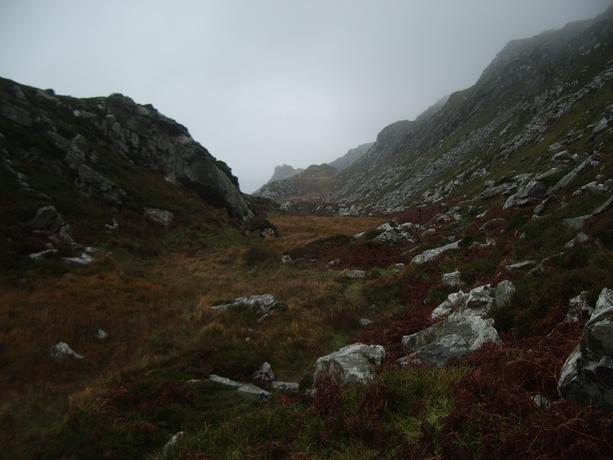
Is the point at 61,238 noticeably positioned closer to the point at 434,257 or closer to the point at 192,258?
the point at 192,258

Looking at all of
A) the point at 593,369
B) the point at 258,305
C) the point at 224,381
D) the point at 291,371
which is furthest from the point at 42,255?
the point at 593,369

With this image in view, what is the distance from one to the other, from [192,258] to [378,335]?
18.7 meters

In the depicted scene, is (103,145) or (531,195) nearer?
(531,195)

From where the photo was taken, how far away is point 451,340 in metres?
7.12

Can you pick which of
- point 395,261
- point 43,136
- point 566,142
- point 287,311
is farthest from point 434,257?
point 43,136

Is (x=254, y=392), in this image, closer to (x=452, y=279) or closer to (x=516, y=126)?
(x=452, y=279)

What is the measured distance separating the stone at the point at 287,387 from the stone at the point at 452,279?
23.3 feet

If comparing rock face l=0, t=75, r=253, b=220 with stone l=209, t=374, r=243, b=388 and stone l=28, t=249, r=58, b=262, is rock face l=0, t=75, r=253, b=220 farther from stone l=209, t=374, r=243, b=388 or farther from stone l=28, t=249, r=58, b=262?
stone l=209, t=374, r=243, b=388

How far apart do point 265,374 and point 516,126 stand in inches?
2394

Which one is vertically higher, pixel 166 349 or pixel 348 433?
pixel 166 349

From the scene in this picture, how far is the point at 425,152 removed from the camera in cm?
8994

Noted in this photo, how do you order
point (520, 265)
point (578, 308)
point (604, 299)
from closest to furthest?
point (604, 299)
point (578, 308)
point (520, 265)

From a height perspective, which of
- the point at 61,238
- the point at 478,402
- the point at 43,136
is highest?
the point at 43,136

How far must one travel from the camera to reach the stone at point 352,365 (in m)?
6.46
